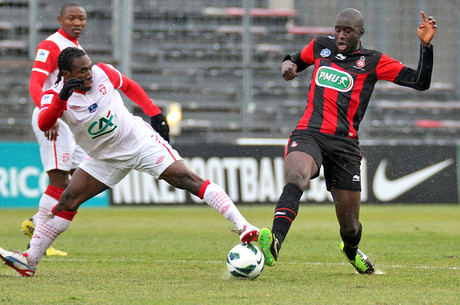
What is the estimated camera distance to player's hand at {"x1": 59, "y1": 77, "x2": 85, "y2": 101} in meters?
5.71

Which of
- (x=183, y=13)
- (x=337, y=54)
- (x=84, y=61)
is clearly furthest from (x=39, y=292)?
(x=183, y=13)

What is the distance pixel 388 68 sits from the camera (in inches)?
254

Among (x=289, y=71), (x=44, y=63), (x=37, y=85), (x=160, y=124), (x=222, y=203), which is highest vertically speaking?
(x=289, y=71)

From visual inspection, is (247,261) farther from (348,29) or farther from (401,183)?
(401,183)

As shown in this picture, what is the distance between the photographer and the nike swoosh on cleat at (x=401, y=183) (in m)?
17.0

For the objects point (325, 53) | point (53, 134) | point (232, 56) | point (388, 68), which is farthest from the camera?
point (232, 56)

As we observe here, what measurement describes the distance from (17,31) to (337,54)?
12.5 meters

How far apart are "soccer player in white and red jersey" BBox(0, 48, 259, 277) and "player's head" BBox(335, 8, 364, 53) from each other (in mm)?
1520

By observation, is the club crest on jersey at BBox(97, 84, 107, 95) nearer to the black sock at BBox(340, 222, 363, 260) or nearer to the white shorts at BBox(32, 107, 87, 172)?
the white shorts at BBox(32, 107, 87, 172)

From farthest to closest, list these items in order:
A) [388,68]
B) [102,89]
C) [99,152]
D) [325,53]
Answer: [325,53]
[388,68]
[99,152]
[102,89]

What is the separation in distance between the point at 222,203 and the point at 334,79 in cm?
137

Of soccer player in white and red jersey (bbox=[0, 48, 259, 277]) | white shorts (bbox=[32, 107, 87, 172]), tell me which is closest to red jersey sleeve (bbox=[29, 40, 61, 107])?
white shorts (bbox=[32, 107, 87, 172])

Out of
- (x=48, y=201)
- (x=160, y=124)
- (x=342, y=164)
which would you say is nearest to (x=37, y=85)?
(x=48, y=201)

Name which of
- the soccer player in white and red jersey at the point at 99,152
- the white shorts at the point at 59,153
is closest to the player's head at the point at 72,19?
the white shorts at the point at 59,153
